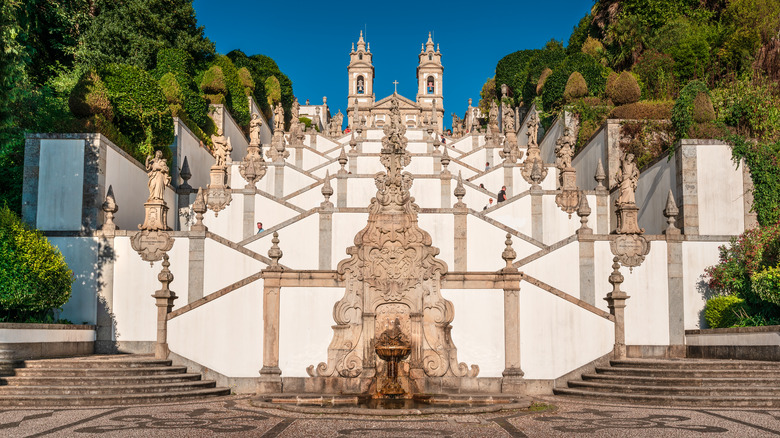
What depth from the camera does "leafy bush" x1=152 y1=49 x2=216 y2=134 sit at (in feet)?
108

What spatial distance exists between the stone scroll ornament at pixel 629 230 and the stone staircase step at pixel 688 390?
570cm

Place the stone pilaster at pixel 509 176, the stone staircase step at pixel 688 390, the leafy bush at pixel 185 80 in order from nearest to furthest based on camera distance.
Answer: the stone staircase step at pixel 688 390
the stone pilaster at pixel 509 176
the leafy bush at pixel 185 80

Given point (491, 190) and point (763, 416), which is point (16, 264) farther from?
point (491, 190)

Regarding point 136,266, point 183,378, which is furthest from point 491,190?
point 183,378

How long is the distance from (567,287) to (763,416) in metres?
8.88

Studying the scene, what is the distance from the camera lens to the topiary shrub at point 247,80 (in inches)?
1770

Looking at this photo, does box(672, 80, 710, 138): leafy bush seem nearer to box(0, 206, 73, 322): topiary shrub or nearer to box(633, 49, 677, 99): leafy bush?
box(633, 49, 677, 99): leafy bush

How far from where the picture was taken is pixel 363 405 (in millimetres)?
12594

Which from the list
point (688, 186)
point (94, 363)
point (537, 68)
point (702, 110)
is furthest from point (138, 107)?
point (537, 68)

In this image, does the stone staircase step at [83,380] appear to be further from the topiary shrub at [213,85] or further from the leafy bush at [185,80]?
the topiary shrub at [213,85]

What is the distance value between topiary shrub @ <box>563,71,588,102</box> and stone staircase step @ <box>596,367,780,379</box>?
20801 millimetres

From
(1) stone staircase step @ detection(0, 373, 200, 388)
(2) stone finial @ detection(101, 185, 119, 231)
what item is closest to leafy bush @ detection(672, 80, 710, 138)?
(2) stone finial @ detection(101, 185, 119, 231)

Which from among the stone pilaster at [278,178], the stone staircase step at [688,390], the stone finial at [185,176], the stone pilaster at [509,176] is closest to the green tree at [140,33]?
the stone finial at [185,176]

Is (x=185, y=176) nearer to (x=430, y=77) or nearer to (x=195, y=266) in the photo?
(x=195, y=266)
